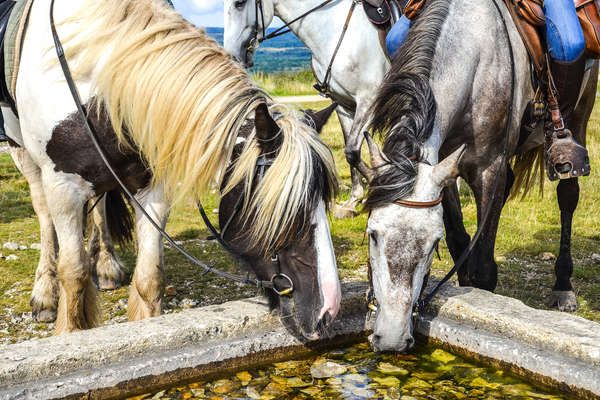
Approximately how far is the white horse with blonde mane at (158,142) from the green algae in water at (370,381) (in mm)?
283

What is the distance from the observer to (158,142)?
2.81 m

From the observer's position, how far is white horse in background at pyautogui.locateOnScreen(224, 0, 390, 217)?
5617 mm

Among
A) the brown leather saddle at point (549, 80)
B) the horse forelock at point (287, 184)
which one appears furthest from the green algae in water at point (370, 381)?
the brown leather saddle at point (549, 80)

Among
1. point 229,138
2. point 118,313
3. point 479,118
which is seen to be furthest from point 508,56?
point 118,313

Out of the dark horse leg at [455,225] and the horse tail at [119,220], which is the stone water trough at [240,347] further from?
the horse tail at [119,220]

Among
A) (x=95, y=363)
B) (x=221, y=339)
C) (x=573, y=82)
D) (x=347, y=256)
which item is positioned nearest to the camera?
(x=95, y=363)

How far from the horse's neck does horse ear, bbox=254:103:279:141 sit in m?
3.34

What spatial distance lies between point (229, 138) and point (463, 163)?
59.6 inches

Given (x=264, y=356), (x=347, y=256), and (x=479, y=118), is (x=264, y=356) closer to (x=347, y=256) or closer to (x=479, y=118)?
(x=479, y=118)

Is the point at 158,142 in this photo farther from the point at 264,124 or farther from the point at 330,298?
the point at 330,298

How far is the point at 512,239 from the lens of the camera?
581 centimetres

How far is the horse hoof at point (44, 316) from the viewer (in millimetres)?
4248

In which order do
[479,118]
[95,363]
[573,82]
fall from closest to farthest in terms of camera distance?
[95,363]
[479,118]
[573,82]

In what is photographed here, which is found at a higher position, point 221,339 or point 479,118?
point 479,118
